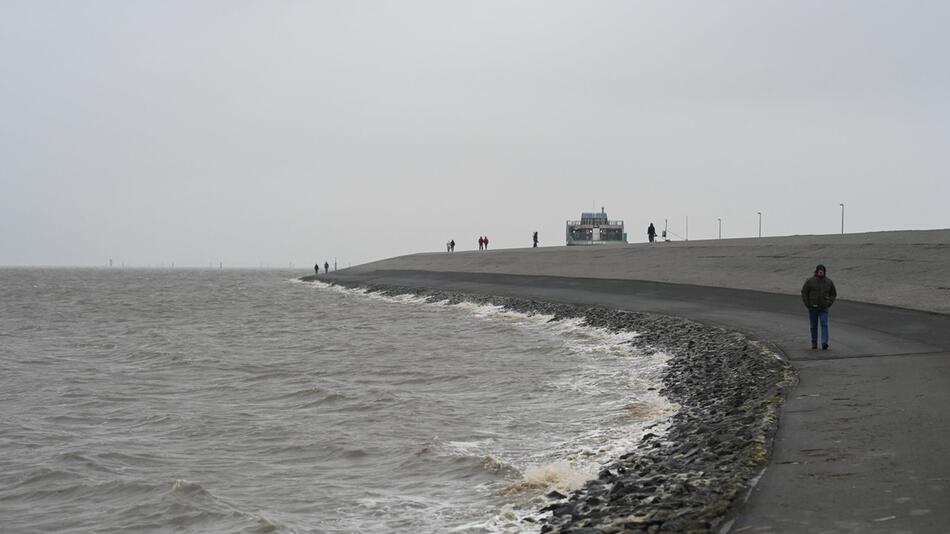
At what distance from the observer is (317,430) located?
15.9m

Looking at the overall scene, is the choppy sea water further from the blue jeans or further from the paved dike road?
the blue jeans

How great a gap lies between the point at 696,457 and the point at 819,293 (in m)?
8.74

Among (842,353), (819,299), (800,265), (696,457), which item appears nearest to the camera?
(696,457)

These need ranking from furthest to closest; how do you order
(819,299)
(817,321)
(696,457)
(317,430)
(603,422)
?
(817,321) → (819,299) → (317,430) → (603,422) → (696,457)

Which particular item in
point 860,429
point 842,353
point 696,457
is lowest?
point 696,457

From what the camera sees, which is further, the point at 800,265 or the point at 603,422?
the point at 800,265

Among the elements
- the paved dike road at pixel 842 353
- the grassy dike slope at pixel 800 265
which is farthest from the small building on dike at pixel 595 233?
the paved dike road at pixel 842 353

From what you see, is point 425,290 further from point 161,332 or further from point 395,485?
point 395,485

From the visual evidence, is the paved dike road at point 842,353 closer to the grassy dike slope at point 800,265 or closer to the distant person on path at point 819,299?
the grassy dike slope at point 800,265

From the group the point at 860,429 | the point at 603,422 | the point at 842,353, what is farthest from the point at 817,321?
the point at 860,429

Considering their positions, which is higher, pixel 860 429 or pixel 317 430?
pixel 860 429

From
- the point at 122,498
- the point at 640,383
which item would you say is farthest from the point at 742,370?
the point at 122,498

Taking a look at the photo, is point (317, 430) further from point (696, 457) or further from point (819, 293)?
point (819, 293)

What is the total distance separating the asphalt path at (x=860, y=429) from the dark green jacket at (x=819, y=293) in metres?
0.96
